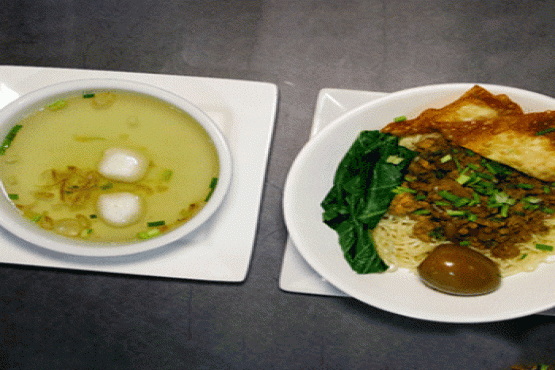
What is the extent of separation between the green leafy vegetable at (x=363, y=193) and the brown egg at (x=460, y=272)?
0.59ft

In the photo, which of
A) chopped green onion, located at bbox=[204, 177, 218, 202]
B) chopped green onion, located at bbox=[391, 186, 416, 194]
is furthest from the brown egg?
chopped green onion, located at bbox=[204, 177, 218, 202]

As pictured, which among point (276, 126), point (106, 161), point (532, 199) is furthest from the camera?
point (276, 126)

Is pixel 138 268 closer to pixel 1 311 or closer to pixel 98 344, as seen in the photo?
pixel 98 344

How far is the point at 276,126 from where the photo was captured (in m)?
1.82

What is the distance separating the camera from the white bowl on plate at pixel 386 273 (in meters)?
1.46

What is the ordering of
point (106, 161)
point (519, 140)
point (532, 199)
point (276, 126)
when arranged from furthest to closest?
point (276, 126) → point (106, 161) → point (532, 199) → point (519, 140)

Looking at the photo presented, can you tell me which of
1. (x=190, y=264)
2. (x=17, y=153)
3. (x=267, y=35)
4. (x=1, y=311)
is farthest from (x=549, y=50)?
(x=1, y=311)

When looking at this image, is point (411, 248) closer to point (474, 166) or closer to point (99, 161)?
point (474, 166)

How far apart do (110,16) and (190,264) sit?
1.26 meters

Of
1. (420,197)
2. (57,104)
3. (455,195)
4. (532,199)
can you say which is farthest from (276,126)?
(532,199)

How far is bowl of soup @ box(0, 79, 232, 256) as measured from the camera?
63.1 inches

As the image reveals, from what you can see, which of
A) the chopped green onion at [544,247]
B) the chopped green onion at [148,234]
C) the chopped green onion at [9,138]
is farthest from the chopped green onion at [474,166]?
the chopped green onion at [9,138]

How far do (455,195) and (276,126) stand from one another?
78cm

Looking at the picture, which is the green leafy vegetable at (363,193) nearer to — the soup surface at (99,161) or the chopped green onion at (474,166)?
the chopped green onion at (474,166)
